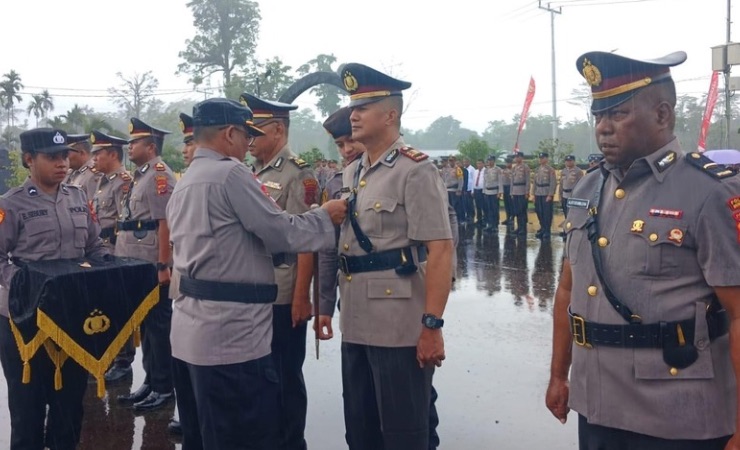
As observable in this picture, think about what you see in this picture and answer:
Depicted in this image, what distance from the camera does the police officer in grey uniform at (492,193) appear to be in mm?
17000

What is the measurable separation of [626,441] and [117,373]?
4466mm

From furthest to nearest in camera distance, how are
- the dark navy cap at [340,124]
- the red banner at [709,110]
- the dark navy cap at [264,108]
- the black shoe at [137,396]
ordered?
the red banner at [709,110]
the black shoe at [137,396]
the dark navy cap at [340,124]
the dark navy cap at [264,108]

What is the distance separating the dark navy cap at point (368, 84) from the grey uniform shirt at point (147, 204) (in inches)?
90.8

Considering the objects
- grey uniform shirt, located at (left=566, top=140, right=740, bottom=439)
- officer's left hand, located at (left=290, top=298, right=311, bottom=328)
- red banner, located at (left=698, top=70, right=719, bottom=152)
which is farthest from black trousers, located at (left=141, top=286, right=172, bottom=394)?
red banner, located at (left=698, top=70, right=719, bottom=152)

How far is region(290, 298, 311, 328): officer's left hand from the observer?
3820mm

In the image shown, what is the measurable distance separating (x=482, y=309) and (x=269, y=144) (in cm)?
422

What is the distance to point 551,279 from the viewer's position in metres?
9.41

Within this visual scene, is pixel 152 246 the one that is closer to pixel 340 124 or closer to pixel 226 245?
pixel 340 124

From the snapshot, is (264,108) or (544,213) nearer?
(264,108)

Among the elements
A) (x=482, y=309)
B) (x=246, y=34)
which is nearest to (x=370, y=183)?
(x=482, y=309)

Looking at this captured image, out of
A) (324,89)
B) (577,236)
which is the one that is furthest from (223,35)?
(577,236)

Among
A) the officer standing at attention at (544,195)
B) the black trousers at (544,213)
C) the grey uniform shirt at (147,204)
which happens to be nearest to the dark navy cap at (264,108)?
the grey uniform shirt at (147,204)

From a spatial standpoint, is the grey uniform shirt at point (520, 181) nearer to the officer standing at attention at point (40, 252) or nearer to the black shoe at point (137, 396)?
the black shoe at point (137, 396)

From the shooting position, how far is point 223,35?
4769 cm
